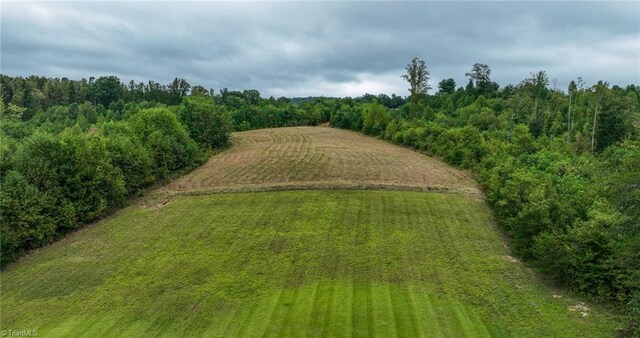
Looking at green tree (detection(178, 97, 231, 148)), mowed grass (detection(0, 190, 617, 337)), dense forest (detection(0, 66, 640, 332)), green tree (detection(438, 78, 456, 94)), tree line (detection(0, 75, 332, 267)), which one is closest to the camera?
mowed grass (detection(0, 190, 617, 337))

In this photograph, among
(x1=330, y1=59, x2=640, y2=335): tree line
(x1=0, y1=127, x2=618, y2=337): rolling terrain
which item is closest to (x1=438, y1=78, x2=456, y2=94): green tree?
(x1=330, y1=59, x2=640, y2=335): tree line

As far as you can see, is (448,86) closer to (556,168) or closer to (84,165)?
(556,168)

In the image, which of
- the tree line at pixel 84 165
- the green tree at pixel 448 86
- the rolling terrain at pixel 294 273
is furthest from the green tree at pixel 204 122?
the green tree at pixel 448 86

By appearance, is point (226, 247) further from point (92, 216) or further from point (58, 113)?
point (58, 113)

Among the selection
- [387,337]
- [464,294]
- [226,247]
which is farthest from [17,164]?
[464,294]

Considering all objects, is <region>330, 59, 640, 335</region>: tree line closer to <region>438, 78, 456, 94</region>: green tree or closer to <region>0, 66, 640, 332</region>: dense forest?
<region>0, 66, 640, 332</region>: dense forest

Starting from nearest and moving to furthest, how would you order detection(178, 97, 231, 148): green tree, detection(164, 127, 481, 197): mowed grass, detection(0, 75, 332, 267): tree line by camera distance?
detection(0, 75, 332, 267): tree line < detection(164, 127, 481, 197): mowed grass < detection(178, 97, 231, 148): green tree

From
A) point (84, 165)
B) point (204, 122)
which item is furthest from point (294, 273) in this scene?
point (204, 122)
